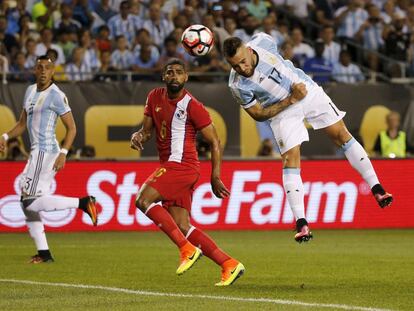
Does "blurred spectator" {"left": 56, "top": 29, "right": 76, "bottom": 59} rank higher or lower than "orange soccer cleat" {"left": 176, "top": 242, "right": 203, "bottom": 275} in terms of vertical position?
higher

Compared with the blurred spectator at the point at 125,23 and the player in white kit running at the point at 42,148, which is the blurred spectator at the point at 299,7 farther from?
the player in white kit running at the point at 42,148

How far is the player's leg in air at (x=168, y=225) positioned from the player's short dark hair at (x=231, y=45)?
60.6 inches

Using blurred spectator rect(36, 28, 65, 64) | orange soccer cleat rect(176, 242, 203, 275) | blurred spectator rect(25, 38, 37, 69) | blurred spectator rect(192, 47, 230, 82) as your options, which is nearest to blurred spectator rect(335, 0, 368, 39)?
blurred spectator rect(192, 47, 230, 82)

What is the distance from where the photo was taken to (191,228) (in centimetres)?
1190

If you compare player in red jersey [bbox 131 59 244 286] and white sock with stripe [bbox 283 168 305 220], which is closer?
player in red jersey [bbox 131 59 244 286]

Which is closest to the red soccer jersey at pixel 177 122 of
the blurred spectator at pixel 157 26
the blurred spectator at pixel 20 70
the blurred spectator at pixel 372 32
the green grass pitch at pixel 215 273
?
the green grass pitch at pixel 215 273

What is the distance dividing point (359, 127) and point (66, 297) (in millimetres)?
12787

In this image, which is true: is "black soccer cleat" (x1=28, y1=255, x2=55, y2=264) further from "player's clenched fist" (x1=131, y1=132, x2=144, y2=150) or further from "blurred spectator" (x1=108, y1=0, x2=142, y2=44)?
"blurred spectator" (x1=108, y1=0, x2=142, y2=44)

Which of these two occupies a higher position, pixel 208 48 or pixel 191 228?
pixel 208 48

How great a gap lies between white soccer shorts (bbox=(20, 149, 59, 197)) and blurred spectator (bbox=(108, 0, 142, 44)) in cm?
903

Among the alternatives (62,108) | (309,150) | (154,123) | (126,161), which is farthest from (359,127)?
(154,123)

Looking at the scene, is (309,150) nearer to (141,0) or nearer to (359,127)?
(359,127)

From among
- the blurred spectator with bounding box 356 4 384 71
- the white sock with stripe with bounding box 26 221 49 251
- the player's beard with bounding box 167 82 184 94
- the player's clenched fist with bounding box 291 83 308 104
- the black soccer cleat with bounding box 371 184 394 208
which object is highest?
the player's beard with bounding box 167 82 184 94

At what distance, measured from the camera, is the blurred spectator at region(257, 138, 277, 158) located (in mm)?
21859
